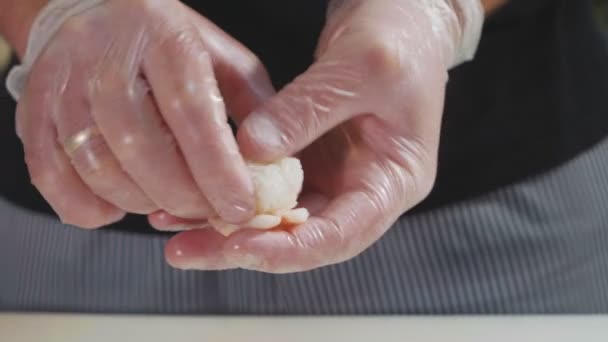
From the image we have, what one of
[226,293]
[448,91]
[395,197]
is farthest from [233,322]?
[448,91]

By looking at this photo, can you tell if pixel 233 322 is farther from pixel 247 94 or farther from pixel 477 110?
pixel 477 110

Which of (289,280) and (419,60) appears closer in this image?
(419,60)

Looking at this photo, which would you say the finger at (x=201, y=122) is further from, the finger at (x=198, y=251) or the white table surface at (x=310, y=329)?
the white table surface at (x=310, y=329)

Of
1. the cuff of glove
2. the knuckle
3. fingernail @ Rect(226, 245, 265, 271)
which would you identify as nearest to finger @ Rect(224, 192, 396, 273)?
fingernail @ Rect(226, 245, 265, 271)

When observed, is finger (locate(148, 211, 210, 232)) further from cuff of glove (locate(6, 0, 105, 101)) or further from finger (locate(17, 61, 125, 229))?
cuff of glove (locate(6, 0, 105, 101))

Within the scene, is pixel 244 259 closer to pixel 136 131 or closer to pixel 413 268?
pixel 136 131

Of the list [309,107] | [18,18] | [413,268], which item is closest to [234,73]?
[309,107]

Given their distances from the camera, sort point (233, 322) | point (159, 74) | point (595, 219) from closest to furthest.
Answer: point (159, 74)
point (233, 322)
point (595, 219)
